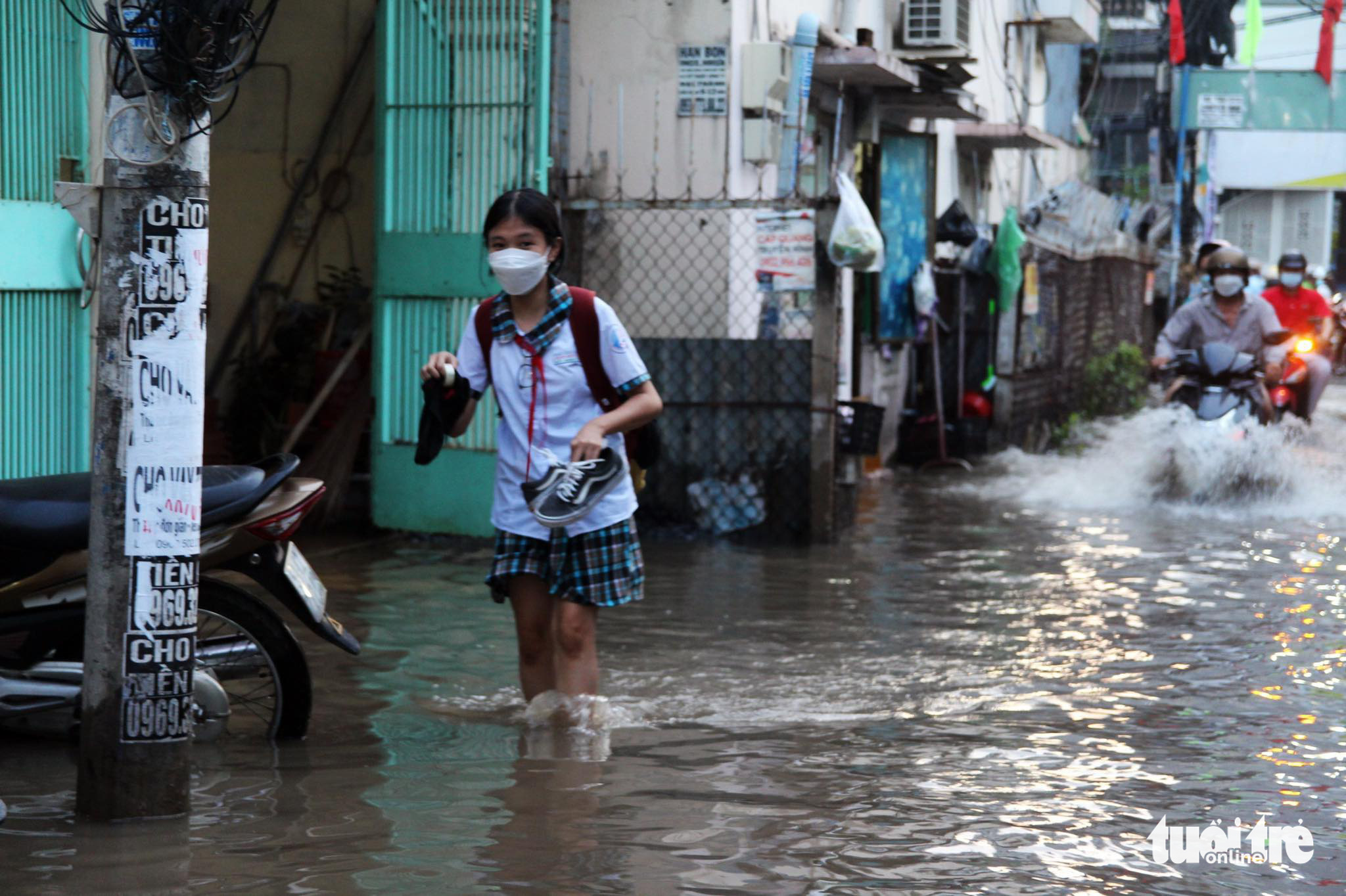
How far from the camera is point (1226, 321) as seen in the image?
12.2 meters

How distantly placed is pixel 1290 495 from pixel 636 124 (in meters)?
5.38

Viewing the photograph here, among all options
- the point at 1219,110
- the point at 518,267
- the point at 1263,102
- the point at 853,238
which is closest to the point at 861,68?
the point at 853,238

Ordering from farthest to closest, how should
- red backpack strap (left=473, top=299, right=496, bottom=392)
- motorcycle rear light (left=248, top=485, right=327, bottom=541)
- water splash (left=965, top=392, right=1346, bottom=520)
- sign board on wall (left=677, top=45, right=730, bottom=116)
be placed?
water splash (left=965, top=392, right=1346, bottom=520) < sign board on wall (left=677, top=45, right=730, bottom=116) < red backpack strap (left=473, top=299, right=496, bottom=392) < motorcycle rear light (left=248, top=485, right=327, bottom=541)

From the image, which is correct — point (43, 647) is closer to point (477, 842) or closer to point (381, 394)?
point (477, 842)

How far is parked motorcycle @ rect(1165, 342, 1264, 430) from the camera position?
11.7 meters

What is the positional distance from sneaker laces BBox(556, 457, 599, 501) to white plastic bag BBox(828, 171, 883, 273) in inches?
191

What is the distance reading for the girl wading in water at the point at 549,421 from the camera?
4.90 m

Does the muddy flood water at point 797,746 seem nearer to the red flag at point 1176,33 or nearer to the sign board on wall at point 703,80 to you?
the sign board on wall at point 703,80

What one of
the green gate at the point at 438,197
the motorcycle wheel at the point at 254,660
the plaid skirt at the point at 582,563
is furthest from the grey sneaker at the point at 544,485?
the green gate at the point at 438,197

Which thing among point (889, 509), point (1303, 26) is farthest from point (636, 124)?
point (1303, 26)

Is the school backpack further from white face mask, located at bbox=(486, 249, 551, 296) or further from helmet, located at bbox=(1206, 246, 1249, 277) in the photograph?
helmet, located at bbox=(1206, 246, 1249, 277)

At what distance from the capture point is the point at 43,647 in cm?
489

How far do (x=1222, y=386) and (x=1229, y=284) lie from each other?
733 millimetres

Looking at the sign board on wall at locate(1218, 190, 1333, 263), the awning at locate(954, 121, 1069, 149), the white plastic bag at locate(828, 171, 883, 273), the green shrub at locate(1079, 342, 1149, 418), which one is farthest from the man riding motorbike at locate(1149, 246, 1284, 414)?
the sign board on wall at locate(1218, 190, 1333, 263)
